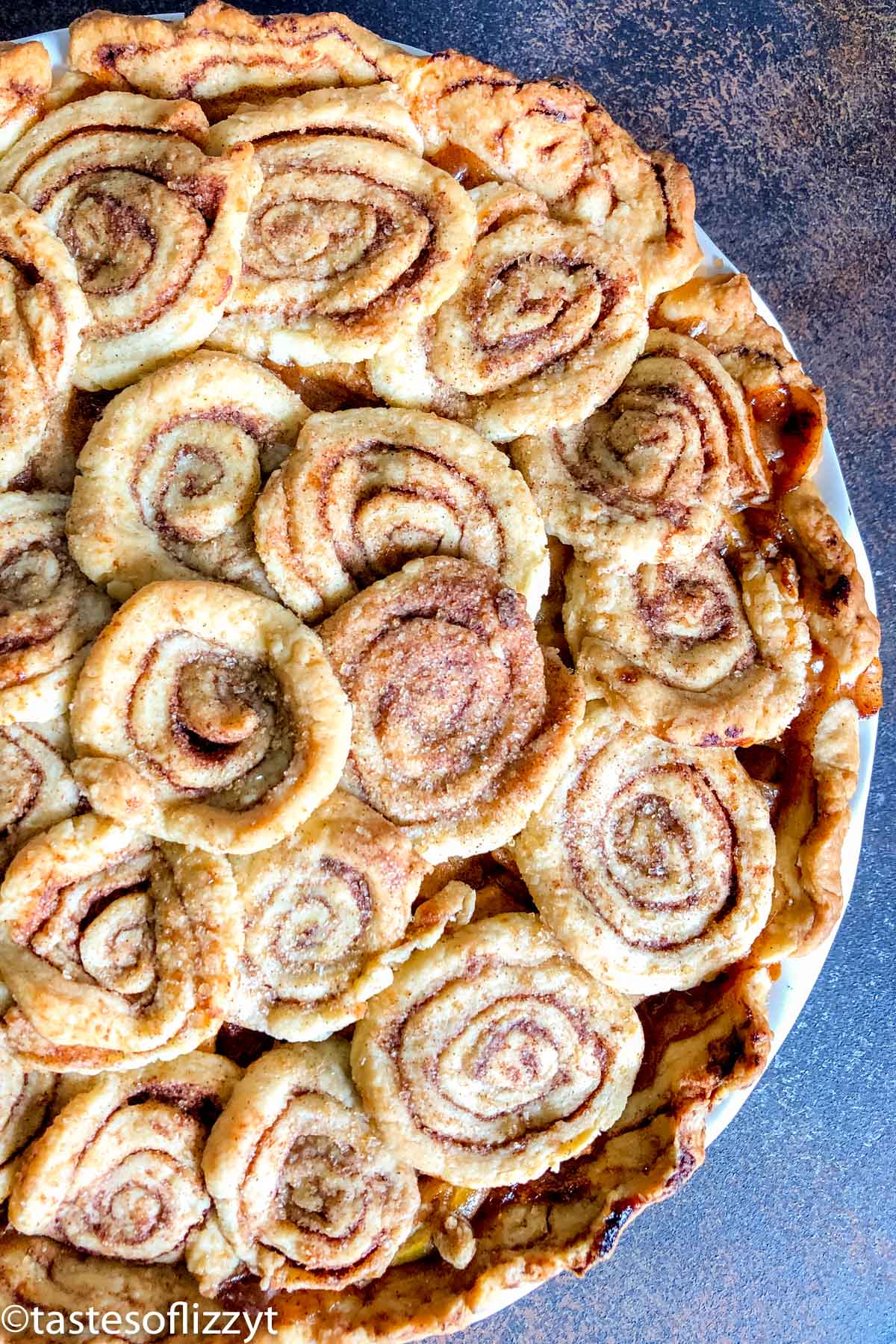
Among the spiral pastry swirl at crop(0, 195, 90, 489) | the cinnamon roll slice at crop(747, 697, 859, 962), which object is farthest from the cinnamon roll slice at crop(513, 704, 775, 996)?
the spiral pastry swirl at crop(0, 195, 90, 489)

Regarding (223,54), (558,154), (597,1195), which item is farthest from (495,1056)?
(223,54)

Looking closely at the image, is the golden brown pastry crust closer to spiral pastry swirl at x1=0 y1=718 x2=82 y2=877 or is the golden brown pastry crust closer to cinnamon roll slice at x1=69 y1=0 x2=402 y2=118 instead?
spiral pastry swirl at x1=0 y1=718 x2=82 y2=877

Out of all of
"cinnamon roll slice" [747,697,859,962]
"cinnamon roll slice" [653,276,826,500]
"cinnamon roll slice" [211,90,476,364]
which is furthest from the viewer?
"cinnamon roll slice" [653,276,826,500]

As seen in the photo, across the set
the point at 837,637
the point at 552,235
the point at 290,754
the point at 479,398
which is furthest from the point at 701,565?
the point at 290,754

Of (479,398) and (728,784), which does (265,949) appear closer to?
(728,784)

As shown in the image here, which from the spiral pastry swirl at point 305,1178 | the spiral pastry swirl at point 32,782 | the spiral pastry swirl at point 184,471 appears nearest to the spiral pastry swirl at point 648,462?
the spiral pastry swirl at point 184,471

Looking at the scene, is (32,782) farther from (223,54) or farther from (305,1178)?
(223,54)
